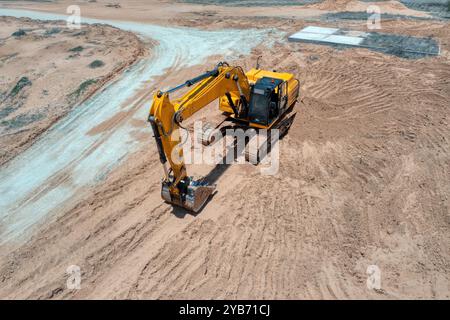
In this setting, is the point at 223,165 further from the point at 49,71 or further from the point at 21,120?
the point at 49,71

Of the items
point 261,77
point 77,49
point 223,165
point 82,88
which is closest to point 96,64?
point 82,88

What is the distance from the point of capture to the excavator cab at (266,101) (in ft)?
37.4

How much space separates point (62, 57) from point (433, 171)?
797 inches

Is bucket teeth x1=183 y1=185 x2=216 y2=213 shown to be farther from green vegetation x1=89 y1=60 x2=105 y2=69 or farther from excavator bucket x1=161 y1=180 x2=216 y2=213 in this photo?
green vegetation x1=89 y1=60 x2=105 y2=69

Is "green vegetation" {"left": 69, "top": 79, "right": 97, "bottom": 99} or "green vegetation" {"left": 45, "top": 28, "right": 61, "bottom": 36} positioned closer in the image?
"green vegetation" {"left": 69, "top": 79, "right": 97, "bottom": 99}

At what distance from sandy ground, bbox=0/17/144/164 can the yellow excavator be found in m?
7.26

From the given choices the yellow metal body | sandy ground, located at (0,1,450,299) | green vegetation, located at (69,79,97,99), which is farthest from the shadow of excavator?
green vegetation, located at (69,79,97,99)

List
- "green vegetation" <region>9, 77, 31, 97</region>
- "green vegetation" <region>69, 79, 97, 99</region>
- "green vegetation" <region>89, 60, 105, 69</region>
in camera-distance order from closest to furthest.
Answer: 1. "green vegetation" <region>69, 79, 97, 99</region>
2. "green vegetation" <region>9, 77, 31, 97</region>
3. "green vegetation" <region>89, 60, 105, 69</region>

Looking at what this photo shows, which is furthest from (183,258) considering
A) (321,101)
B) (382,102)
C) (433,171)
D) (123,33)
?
(123,33)

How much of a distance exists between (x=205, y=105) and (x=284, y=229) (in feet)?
13.2

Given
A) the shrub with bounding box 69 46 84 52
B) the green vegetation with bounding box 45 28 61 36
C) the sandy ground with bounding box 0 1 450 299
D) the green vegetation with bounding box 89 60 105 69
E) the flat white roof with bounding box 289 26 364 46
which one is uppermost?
the green vegetation with bounding box 45 28 61 36

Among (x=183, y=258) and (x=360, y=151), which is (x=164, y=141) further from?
(x=360, y=151)

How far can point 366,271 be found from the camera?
805cm

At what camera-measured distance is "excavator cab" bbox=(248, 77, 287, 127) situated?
11.4 metres
